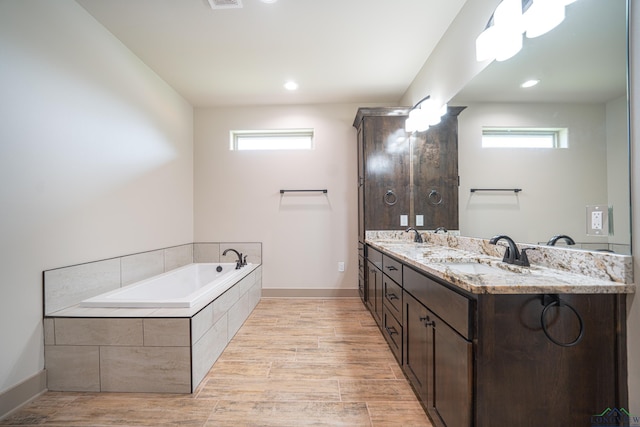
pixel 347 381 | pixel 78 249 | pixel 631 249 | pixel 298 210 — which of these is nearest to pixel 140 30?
pixel 78 249

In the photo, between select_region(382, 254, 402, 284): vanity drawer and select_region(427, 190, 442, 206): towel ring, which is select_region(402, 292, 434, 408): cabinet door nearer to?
select_region(382, 254, 402, 284): vanity drawer

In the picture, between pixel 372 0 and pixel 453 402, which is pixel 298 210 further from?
pixel 453 402

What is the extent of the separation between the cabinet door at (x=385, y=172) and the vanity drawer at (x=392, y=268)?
31.6 inches

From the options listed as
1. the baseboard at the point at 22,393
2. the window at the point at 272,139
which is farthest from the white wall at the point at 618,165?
the baseboard at the point at 22,393

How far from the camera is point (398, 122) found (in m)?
2.90

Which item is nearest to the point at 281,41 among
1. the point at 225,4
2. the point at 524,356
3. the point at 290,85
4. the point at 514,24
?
the point at 225,4

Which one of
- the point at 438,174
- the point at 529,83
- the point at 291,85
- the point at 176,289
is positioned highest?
the point at 291,85

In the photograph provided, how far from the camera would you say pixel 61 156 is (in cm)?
173

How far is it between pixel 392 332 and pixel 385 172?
65.8 inches

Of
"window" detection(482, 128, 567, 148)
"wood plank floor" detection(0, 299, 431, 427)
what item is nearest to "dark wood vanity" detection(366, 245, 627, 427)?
"wood plank floor" detection(0, 299, 431, 427)

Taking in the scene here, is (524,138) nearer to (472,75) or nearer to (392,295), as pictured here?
(472,75)

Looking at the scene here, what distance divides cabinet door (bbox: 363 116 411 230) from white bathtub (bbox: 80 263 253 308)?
1.60 meters

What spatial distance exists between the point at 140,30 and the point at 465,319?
3.00 m

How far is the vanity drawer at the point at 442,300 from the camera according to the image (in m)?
0.98
